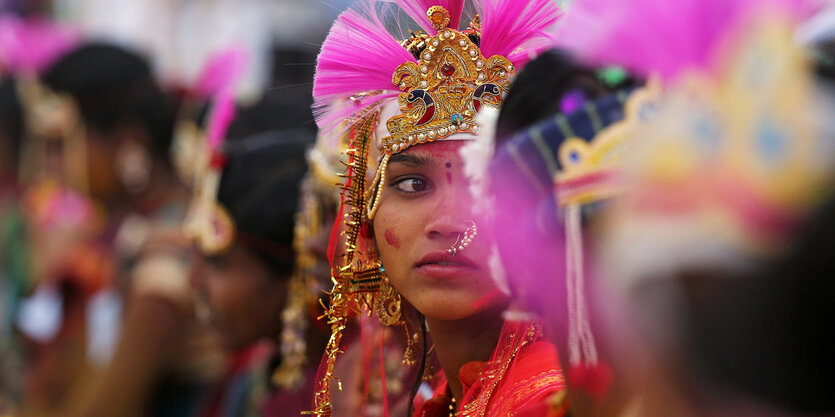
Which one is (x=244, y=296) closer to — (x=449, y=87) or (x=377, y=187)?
(x=377, y=187)

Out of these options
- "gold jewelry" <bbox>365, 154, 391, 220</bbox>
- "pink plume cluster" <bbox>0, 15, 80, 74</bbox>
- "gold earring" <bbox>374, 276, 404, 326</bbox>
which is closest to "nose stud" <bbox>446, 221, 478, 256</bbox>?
"gold jewelry" <bbox>365, 154, 391, 220</bbox>

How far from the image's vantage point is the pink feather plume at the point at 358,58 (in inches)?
88.4

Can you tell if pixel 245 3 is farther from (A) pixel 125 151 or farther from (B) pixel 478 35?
(B) pixel 478 35

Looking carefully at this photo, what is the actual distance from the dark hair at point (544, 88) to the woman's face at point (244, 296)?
236 cm

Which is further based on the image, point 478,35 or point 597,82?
point 478,35

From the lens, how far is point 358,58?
7.45 ft

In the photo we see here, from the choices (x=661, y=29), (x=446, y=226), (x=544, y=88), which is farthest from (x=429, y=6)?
(x=661, y=29)

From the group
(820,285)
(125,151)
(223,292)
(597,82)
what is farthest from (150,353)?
(820,285)

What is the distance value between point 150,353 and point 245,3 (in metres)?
12.4

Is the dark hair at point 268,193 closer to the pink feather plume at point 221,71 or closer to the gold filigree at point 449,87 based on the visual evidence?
the gold filigree at point 449,87

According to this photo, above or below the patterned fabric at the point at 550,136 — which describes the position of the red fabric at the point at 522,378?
below

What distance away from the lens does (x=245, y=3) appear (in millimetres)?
16234

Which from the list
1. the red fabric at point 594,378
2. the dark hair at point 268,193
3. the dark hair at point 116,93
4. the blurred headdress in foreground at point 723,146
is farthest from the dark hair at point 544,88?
the dark hair at point 116,93

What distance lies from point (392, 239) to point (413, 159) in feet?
0.61
